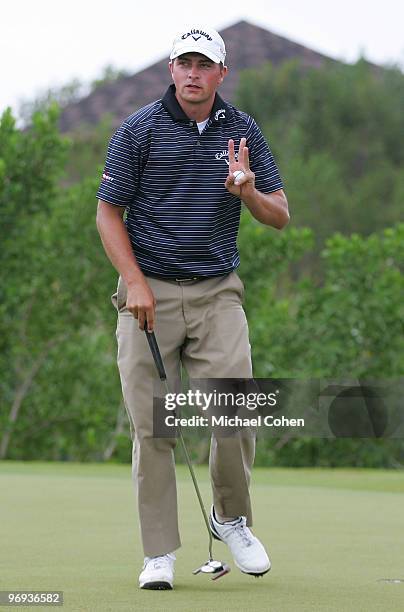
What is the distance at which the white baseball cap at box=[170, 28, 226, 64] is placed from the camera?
496 centimetres

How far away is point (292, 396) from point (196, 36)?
1.61 m

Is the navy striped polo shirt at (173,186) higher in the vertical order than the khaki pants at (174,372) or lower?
higher

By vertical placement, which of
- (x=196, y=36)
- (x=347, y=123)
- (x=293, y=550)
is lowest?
(x=293, y=550)

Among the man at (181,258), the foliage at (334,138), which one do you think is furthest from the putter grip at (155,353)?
the foliage at (334,138)

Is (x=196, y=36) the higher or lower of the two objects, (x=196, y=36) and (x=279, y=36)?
the lower

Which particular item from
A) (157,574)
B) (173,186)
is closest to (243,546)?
(157,574)

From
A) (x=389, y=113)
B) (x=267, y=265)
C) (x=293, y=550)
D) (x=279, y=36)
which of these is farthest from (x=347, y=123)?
(x=293, y=550)

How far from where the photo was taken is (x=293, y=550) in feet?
20.1

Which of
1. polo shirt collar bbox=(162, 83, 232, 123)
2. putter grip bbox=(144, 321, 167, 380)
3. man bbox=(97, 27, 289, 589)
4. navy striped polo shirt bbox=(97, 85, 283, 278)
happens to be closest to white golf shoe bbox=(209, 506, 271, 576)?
man bbox=(97, 27, 289, 589)

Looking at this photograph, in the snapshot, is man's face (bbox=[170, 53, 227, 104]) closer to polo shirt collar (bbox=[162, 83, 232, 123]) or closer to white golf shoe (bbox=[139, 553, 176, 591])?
polo shirt collar (bbox=[162, 83, 232, 123])

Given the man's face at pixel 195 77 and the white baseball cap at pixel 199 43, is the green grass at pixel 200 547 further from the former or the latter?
the white baseball cap at pixel 199 43

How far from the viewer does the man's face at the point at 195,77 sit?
5.01 meters

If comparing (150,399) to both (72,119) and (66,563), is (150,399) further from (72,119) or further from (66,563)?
(72,119)

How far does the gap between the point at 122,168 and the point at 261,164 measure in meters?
0.56
